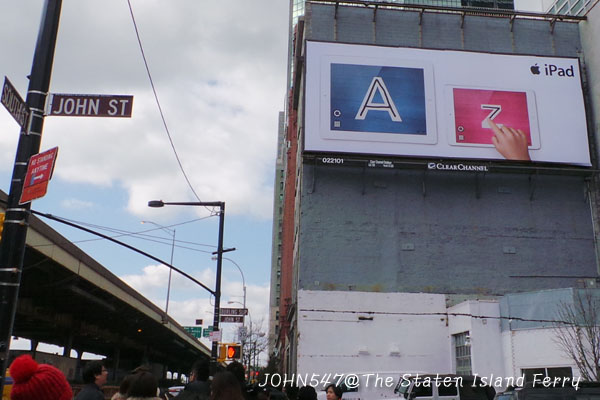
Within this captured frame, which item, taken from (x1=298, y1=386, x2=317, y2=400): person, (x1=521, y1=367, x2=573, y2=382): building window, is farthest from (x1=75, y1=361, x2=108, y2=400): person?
(x1=521, y1=367, x2=573, y2=382): building window

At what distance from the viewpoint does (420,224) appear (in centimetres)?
3206

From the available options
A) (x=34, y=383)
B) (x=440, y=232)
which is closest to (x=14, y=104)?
(x=34, y=383)

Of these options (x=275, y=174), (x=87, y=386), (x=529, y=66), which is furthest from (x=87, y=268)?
(x=275, y=174)

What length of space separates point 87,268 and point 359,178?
15.5m

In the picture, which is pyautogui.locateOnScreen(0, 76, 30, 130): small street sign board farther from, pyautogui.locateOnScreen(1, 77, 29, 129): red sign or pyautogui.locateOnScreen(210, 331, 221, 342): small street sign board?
pyautogui.locateOnScreen(210, 331, 221, 342): small street sign board

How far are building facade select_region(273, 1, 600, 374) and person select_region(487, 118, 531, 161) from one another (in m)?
0.52

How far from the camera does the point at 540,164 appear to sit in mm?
31906

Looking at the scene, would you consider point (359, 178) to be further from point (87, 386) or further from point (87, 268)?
point (87, 386)

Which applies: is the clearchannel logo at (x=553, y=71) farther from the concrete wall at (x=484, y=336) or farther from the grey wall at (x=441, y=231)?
the concrete wall at (x=484, y=336)

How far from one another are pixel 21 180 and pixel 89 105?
1.41m

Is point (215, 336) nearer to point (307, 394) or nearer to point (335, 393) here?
point (335, 393)

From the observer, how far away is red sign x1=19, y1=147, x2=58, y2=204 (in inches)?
277

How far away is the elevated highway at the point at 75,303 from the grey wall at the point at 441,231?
1175cm

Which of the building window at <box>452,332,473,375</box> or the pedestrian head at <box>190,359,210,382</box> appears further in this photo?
the building window at <box>452,332,473,375</box>
